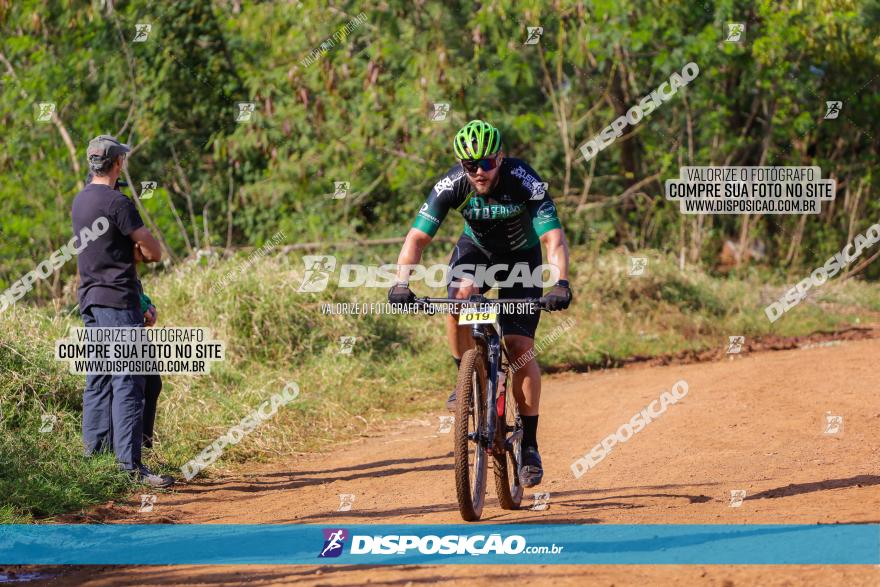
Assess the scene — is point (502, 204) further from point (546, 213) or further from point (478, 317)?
point (478, 317)

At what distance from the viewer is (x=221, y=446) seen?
28.8ft

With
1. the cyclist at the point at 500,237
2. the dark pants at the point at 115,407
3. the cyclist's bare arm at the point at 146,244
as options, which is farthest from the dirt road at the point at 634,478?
the cyclist's bare arm at the point at 146,244

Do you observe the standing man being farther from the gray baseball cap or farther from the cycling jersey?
the cycling jersey

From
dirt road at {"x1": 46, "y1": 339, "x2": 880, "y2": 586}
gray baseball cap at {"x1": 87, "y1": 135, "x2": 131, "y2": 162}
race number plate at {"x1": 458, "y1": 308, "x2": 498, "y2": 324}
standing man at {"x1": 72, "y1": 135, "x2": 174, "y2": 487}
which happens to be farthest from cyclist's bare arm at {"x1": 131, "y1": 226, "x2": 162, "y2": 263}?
race number plate at {"x1": 458, "y1": 308, "x2": 498, "y2": 324}

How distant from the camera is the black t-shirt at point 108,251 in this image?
Answer: 23.6 ft

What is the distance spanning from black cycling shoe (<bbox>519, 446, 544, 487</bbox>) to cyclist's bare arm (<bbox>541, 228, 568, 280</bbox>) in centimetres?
110

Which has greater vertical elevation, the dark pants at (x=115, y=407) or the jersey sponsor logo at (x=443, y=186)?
the jersey sponsor logo at (x=443, y=186)

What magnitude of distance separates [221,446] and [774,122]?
38.8 ft

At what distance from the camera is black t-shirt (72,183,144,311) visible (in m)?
7.20

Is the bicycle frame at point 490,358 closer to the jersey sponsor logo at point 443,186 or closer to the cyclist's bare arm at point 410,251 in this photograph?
the cyclist's bare arm at point 410,251

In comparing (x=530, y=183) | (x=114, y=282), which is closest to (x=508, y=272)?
(x=530, y=183)

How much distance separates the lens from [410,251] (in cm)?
653

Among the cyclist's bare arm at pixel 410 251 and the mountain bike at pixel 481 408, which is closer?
the mountain bike at pixel 481 408

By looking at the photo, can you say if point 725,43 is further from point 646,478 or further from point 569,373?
point 646,478
